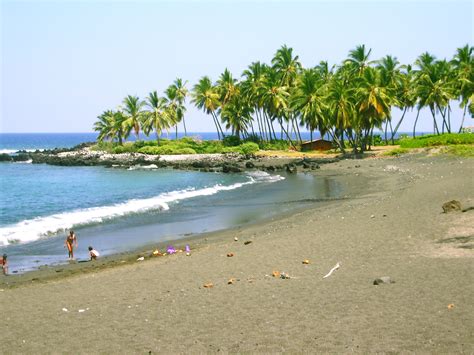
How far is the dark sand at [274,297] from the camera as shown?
8.04 metres

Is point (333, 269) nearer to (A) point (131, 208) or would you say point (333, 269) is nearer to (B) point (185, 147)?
(A) point (131, 208)

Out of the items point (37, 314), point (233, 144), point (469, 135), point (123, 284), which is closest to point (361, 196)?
point (123, 284)

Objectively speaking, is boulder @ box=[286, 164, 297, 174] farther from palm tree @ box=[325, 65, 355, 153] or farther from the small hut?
the small hut

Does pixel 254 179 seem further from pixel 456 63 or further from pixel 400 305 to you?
pixel 456 63

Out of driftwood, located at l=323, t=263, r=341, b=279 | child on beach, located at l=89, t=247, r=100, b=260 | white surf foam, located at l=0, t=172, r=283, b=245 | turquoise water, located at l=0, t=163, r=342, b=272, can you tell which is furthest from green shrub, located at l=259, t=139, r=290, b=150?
driftwood, located at l=323, t=263, r=341, b=279

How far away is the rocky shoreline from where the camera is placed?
54719mm

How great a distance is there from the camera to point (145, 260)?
1551 centimetres

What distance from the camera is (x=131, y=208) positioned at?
28.7m

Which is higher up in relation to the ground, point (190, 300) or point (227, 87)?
point (227, 87)

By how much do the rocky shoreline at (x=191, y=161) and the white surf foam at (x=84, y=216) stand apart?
1689 centimetres

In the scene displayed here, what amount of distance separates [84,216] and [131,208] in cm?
312

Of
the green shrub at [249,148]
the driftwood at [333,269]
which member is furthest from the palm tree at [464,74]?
the driftwood at [333,269]

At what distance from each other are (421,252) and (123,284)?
7.44m

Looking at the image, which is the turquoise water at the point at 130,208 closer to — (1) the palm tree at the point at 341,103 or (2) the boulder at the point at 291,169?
(2) the boulder at the point at 291,169
